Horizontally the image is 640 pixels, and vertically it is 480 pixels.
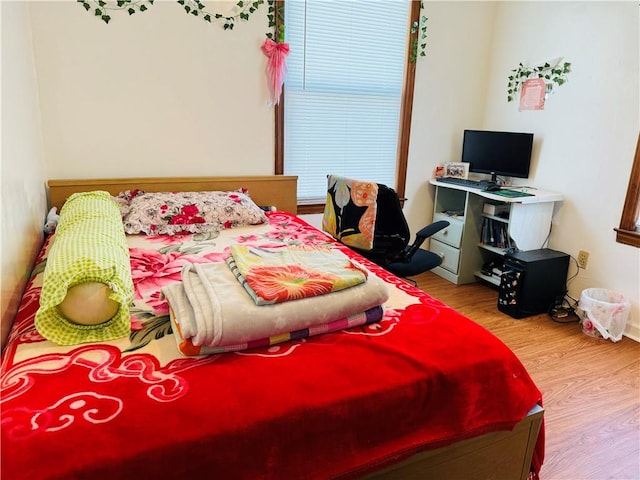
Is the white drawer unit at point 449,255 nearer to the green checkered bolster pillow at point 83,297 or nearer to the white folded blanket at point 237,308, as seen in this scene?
the white folded blanket at point 237,308

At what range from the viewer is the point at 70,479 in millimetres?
722

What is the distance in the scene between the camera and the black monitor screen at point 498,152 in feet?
10.3

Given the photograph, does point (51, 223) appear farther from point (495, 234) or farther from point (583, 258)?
point (583, 258)

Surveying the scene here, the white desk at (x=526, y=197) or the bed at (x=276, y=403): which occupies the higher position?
the white desk at (x=526, y=197)

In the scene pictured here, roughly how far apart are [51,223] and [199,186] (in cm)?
90

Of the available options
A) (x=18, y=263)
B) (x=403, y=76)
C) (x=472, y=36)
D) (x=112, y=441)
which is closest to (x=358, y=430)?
(x=112, y=441)

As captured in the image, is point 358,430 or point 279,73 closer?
point 358,430

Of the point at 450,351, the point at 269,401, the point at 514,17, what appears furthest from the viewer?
the point at 514,17

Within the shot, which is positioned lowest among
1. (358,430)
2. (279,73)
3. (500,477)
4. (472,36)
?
(500,477)

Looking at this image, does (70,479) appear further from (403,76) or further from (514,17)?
(514,17)

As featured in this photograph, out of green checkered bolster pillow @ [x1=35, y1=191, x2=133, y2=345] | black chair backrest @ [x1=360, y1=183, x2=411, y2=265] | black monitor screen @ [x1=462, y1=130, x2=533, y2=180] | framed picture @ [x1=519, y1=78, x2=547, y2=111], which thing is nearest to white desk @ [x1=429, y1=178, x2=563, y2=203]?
black monitor screen @ [x1=462, y1=130, x2=533, y2=180]

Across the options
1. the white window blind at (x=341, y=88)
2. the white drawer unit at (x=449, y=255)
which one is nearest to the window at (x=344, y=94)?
the white window blind at (x=341, y=88)

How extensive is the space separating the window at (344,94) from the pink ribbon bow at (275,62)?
4.9 inches

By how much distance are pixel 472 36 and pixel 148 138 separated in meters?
2.64
